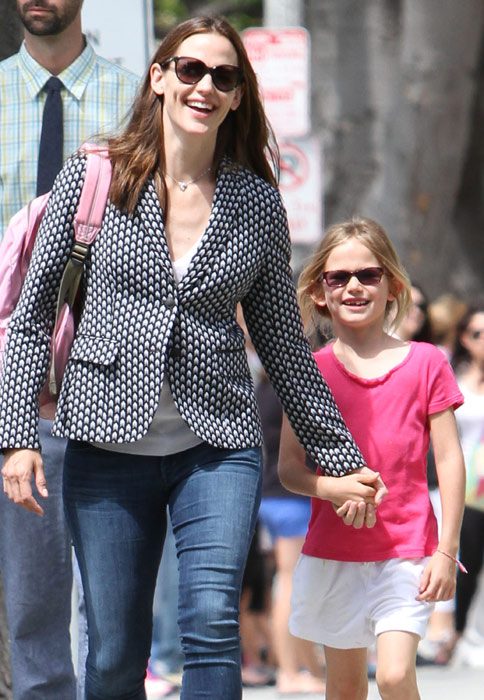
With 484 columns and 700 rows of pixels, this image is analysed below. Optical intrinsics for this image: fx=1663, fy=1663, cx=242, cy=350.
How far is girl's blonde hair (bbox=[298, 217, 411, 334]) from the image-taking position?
4.78 m

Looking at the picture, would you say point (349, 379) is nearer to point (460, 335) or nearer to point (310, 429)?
point (310, 429)

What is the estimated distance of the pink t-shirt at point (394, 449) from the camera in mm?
4590

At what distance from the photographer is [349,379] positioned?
4691 mm

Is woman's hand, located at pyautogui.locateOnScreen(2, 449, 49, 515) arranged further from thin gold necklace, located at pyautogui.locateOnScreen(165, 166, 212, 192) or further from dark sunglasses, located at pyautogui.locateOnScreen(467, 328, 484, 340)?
dark sunglasses, located at pyautogui.locateOnScreen(467, 328, 484, 340)

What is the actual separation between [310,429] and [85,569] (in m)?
0.68

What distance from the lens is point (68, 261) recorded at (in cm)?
404

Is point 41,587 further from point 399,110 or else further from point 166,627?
point 399,110

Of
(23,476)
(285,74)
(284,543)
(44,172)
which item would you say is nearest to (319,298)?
(44,172)

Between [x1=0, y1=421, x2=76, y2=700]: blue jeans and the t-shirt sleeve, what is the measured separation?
40.7 inches

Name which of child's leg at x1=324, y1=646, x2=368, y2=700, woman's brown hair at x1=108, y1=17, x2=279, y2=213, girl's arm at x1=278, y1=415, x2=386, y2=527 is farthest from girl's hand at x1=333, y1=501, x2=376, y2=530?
woman's brown hair at x1=108, y1=17, x2=279, y2=213

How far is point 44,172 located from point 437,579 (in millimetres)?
1542

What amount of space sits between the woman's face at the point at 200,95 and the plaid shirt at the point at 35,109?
0.44 meters

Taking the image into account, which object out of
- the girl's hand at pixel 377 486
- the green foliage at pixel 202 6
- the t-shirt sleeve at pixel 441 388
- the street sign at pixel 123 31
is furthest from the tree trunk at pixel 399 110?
the girl's hand at pixel 377 486

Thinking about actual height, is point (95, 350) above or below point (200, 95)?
below
